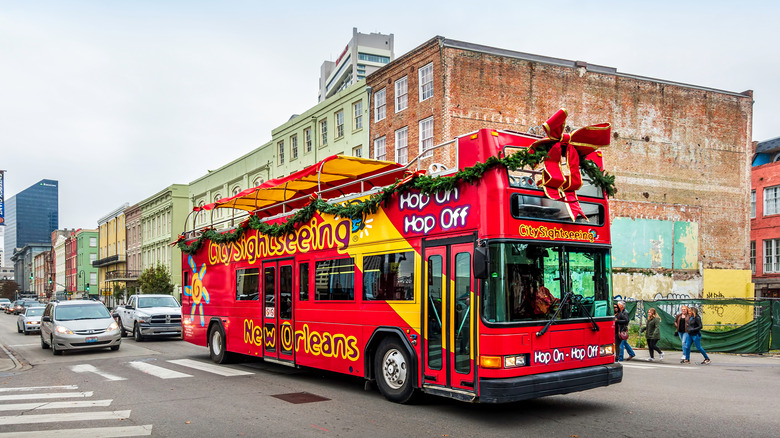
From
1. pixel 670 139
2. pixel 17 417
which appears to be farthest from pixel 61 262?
pixel 17 417

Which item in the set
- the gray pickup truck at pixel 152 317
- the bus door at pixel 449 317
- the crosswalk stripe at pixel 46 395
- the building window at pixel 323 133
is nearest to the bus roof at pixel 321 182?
the bus door at pixel 449 317

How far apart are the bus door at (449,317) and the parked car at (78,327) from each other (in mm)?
12762

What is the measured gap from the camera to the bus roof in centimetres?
1251

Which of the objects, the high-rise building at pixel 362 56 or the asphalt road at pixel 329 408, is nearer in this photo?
the asphalt road at pixel 329 408

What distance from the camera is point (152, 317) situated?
22.4 m

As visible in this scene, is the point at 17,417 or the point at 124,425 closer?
the point at 124,425

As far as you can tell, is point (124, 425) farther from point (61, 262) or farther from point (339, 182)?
point (61, 262)

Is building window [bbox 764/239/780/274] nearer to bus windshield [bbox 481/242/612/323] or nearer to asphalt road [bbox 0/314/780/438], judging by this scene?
asphalt road [bbox 0/314/780/438]

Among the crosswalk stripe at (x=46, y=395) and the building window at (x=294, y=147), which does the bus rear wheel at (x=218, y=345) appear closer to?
the crosswalk stripe at (x=46, y=395)

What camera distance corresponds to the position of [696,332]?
1619cm

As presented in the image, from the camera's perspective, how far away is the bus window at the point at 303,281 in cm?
1177

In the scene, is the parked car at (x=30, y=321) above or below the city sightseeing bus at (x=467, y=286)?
below

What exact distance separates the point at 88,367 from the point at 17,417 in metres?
6.41

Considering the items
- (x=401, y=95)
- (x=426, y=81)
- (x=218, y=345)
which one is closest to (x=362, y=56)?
(x=401, y=95)
